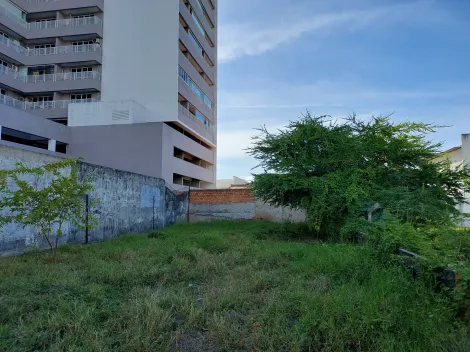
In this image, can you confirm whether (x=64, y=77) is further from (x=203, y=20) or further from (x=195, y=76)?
(x=203, y=20)

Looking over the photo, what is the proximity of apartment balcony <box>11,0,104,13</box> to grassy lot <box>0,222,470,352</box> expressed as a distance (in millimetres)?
27865

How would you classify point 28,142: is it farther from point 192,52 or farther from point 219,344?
point 219,344

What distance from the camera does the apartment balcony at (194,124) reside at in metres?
27.2

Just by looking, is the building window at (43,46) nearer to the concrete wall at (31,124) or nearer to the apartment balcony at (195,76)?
the concrete wall at (31,124)

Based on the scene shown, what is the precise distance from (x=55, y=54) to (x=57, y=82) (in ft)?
8.15

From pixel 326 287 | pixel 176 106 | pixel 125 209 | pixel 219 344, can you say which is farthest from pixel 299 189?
pixel 176 106

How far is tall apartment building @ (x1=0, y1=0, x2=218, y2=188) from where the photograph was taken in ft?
78.5

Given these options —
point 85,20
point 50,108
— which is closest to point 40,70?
point 50,108

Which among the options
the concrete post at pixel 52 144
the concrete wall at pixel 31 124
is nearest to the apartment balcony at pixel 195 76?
the concrete wall at pixel 31 124

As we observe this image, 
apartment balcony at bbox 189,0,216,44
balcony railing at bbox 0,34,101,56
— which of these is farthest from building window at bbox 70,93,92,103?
apartment balcony at bbox 189,0,216,44

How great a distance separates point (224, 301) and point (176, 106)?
76.2 ft

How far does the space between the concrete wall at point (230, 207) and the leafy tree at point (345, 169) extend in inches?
164

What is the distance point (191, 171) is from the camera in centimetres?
2975

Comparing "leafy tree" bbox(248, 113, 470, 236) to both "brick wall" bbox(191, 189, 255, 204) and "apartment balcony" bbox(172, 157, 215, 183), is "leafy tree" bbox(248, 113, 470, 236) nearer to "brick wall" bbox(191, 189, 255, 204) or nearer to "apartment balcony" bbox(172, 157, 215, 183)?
"brick wall" bbox(191, 189, 255, 204)
